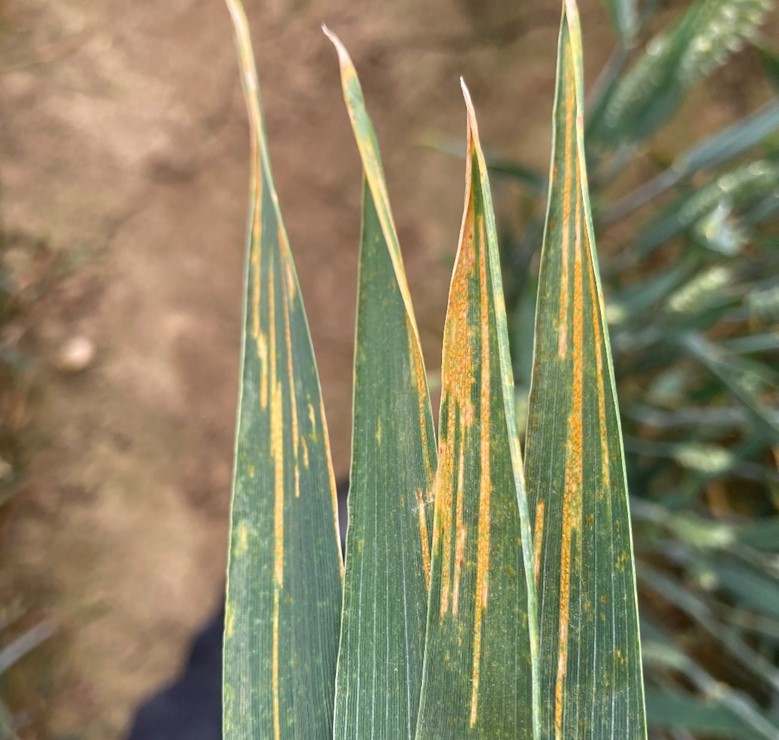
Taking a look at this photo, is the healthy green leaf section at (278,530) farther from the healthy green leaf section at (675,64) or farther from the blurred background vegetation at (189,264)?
the blurred background vegetation at (189,264)

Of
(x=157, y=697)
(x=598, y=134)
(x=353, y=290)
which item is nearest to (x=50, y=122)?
(x=353, y=290)

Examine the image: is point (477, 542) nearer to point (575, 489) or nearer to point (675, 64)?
point (575, 489)

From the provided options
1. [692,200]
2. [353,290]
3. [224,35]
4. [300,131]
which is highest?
[224,35]

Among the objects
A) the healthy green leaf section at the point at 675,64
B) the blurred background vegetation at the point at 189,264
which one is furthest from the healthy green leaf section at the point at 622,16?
the blurred background vegetation at the point at 189,264

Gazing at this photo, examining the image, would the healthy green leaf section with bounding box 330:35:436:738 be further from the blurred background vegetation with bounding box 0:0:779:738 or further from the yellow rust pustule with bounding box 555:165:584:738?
the blurred background vegetation with bounding box 0:0:779:738

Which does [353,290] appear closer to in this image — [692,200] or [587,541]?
[692,200]

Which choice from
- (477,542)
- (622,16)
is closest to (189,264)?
(622,16)

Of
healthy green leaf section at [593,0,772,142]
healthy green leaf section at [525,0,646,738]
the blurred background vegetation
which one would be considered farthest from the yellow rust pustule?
the blurred background vegetation
